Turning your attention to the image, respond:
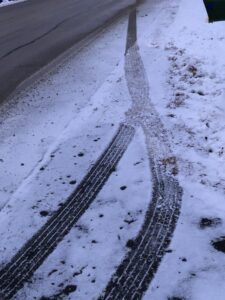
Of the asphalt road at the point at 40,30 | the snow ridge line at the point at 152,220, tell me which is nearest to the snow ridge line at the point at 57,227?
the snow ridge line at the point at 152,220

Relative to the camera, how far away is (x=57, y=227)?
166 inches

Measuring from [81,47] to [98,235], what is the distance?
7.72m

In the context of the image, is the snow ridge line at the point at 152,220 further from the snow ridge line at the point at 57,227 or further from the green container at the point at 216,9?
the green container at the point at 216,9

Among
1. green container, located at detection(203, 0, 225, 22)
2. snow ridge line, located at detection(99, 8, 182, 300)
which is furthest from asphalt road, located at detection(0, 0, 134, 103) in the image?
green container, located at detection(203, 0, 225, 22)

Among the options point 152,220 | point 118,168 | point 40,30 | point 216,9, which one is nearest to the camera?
point 152,220

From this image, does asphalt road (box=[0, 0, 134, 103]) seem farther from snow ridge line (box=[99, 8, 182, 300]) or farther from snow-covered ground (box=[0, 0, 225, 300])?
snow ridge line (box=[99, 8, 182, 300])

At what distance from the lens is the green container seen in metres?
9.16

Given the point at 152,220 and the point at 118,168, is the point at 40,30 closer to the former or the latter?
the point at 118,168

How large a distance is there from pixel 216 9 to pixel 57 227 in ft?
23.1

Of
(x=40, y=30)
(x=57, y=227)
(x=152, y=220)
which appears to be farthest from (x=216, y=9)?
(x=57, y=227)

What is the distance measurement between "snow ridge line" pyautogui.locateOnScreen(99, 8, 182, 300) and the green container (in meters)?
3.81

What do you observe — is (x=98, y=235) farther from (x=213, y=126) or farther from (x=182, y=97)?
(x=182, y=97)

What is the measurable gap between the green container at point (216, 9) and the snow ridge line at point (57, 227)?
5.12 metres

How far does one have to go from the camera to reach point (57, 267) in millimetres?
3738
